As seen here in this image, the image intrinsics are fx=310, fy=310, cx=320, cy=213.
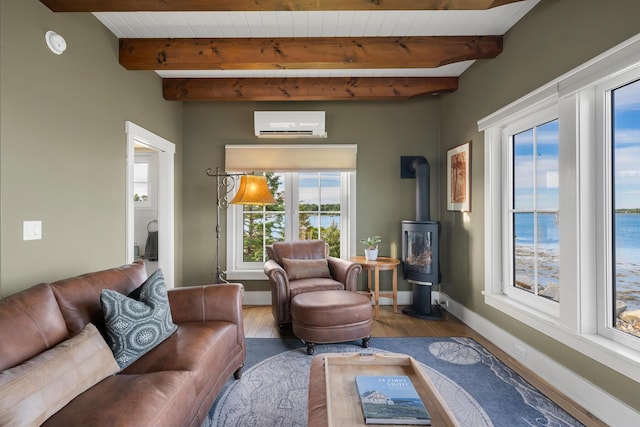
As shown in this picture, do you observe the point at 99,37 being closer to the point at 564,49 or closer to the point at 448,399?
the point at 564,49

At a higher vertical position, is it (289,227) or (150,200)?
(150,200)

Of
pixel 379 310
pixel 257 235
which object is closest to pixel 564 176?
pixel 379 310

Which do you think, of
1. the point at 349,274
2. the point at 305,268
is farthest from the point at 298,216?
the point at 349,274

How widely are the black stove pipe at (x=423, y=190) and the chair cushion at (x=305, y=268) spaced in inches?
50.6

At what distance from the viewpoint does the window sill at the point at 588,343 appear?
5.30 ft

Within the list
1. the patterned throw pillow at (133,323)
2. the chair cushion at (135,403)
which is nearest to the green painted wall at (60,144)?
the patterned throw pillow at (133,323)

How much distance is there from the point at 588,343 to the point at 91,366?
264 cm

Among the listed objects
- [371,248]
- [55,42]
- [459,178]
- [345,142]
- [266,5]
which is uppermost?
[266,5]

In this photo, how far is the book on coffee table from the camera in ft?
3.87

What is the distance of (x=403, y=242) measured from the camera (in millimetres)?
3797

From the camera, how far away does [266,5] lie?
207cm

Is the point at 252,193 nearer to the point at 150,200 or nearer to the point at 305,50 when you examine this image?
the point at 305,50

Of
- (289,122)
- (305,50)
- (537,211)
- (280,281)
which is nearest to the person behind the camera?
(537,211)

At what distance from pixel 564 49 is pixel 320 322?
2629 mm
